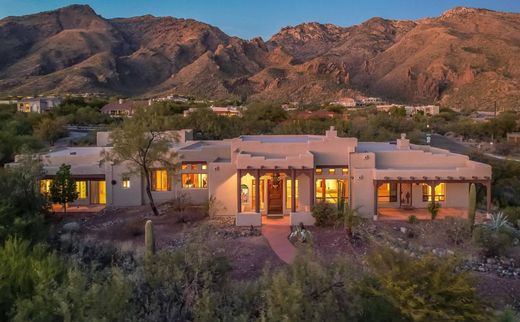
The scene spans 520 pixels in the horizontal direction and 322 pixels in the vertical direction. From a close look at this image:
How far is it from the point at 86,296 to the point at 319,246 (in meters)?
11.1

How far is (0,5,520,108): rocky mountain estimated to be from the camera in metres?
102

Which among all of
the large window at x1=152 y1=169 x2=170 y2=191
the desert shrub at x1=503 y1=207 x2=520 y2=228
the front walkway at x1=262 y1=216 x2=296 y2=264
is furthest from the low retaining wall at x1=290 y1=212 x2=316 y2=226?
the desert shrub at x1=503 y1=207 x2=520 y2=228

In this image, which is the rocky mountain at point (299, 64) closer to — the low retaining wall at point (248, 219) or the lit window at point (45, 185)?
the low retaining wall at point (248, 219)

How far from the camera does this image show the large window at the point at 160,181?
2486 centimetres

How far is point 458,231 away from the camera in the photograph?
18500mm

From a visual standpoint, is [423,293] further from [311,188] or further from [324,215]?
[311,188]

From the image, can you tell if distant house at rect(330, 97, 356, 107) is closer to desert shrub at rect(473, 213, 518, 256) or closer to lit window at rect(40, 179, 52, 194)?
lit window at rect(40, 179, 52, 194)

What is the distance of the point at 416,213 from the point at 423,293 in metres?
13.4

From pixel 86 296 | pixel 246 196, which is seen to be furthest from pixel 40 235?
pixel 86 296

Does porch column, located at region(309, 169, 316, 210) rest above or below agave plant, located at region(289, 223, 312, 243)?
above

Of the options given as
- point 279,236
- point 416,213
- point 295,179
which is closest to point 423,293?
point 279,236

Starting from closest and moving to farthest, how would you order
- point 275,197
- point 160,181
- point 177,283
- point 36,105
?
point 177,283, point 275,197, point 160,181, point 36,105

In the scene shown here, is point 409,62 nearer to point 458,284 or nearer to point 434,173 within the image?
point 434,173

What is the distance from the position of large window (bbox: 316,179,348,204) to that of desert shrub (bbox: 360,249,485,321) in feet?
42.2
